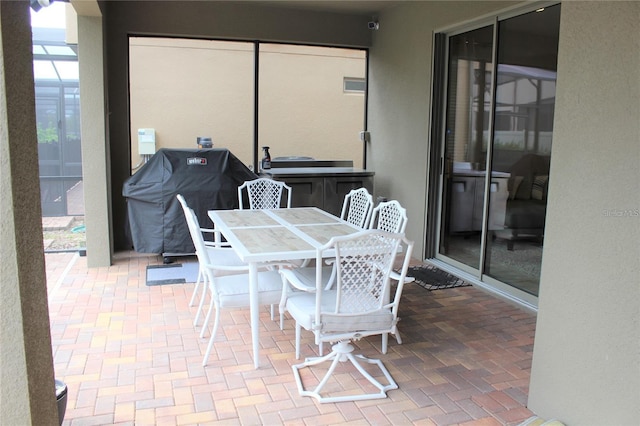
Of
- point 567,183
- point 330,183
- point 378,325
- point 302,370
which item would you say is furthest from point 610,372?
point 330,183

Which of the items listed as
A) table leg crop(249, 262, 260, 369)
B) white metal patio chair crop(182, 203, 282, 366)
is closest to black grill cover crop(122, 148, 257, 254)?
white metal patio chair crop(182, 203, 282, 366)

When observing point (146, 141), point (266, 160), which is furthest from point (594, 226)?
point (146, 141)

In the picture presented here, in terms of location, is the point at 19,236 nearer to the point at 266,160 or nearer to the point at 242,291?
the point at 242,291

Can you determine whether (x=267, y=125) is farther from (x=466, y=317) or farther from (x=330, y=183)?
(x=466, y=317)

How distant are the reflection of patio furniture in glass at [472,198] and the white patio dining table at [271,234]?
153 cm

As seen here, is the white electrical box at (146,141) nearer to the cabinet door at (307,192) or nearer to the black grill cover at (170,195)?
the black grill cover at (170,195)

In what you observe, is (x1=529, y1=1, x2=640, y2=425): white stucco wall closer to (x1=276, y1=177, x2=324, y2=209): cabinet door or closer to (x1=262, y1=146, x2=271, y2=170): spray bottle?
(x1=276, y1=177, x2=324, y2=209): cabinet door

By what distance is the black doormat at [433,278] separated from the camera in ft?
15.8

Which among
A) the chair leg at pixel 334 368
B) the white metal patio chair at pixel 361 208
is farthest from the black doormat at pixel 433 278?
the chair leg at pixel 334 368

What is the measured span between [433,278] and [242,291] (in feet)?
7.97

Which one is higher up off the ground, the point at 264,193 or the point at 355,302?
the point at 264,193

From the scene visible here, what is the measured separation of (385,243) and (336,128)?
4742 mm

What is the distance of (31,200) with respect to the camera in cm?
161

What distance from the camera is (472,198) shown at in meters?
5.05
